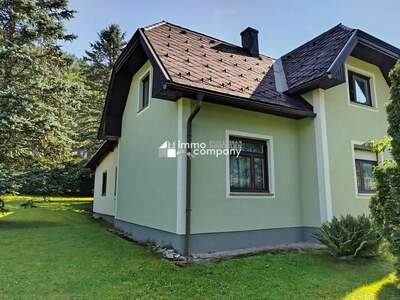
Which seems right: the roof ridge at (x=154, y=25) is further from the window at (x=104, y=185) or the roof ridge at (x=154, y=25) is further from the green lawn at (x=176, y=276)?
the window at (x=104, y=185)

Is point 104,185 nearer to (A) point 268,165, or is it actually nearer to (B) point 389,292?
(A) point 268,165

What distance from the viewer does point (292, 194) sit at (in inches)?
299

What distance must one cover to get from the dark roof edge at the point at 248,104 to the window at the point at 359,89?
6.68ft

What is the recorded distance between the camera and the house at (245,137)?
6.33 meters

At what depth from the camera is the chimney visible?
10.5 meters

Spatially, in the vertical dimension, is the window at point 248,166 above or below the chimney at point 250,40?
below

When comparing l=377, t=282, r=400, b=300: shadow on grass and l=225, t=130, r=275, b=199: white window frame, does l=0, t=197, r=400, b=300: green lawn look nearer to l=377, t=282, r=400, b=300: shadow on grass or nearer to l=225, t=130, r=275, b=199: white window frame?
l=377, t=282, r=400, b=300: shadow on grass

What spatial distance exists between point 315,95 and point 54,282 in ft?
24.2

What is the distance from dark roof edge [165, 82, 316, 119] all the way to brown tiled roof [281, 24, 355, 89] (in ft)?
2.93

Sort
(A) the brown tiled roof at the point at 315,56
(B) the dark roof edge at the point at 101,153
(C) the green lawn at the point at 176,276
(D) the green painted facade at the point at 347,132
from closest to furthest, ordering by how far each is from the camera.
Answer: (C) the green lawn at the point at 176,276
(D) the green painted facade at the point at 347,132
(A) the brown tiled roof at the point at 315,56
(B) the dark roof edge at the point at 101,153

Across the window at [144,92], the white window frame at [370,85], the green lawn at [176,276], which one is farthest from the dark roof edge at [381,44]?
the window at [144,92]

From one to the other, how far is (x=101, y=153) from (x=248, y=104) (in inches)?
412

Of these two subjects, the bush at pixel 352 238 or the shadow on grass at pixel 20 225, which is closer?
the bush at pixel 352 238

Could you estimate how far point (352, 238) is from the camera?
5758 mm
